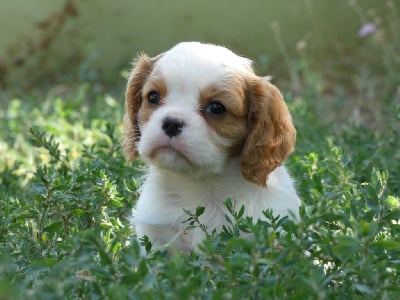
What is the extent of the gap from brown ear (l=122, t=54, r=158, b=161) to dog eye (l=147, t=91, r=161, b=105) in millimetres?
241

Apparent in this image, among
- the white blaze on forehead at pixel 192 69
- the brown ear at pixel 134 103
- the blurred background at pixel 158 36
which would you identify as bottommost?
the blurred background at pixel 158 36

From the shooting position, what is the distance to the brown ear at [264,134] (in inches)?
141

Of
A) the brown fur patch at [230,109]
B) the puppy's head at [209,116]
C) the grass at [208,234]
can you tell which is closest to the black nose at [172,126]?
the puppy's head at [209,116]

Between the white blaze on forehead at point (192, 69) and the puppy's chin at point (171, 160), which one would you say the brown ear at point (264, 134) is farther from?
the puppy's chin at point (171, 160)

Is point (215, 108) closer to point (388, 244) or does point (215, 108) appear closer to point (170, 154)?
point (170, 154)

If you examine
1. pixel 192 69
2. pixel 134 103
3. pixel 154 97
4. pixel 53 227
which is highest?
pixel 192 69

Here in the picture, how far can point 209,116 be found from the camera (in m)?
3.52

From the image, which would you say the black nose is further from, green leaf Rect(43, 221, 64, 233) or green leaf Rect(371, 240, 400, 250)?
green leaf Rect(371, 240, 400, 250)

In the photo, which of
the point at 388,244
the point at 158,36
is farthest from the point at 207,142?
the point at 158,36

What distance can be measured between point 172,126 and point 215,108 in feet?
0.80

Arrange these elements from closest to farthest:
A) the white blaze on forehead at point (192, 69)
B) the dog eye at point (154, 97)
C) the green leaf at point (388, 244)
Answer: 1. the green leaf at point (388, 244)
2. the white blaze on forehead at point (192, 69)
3. the dog eye at point (154, 97)

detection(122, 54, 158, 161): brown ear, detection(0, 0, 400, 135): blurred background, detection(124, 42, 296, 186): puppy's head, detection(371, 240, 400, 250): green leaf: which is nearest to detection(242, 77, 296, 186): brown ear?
detection(124, 42, 296, 186): puppy's head

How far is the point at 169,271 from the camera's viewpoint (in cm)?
230

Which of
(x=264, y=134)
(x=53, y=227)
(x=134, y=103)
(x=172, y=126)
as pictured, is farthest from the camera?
(x=134, y=103)
